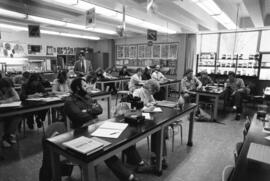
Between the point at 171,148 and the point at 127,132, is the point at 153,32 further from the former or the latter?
the point at 127,132

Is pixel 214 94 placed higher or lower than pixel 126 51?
lower

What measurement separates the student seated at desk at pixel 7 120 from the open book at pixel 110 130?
204 cm

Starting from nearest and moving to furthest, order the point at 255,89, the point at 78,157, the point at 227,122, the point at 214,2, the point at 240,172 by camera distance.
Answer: the point at 240,172
the point at 78,157
the point at 214,2
the point at 227,122
the point at 255,89

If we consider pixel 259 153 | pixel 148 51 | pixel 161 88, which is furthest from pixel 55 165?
pixel 148 51

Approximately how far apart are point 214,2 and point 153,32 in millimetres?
2727

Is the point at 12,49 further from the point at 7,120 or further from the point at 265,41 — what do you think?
the point at 265,41

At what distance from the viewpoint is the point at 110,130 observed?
166cm

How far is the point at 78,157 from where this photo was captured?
4.03 ft

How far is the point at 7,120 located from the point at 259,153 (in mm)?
3448

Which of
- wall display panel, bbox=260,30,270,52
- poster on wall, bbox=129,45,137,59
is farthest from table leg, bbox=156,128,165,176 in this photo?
poster on wall, bbox=129,45,137,59

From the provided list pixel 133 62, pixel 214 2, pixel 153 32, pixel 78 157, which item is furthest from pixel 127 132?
pixel 133 62

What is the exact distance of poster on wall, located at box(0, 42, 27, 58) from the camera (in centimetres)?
743

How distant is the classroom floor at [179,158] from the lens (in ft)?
7.02

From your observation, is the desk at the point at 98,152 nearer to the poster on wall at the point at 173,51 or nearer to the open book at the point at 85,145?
the open book at the point at 85,145
